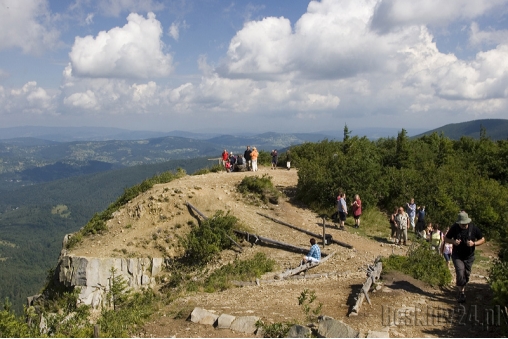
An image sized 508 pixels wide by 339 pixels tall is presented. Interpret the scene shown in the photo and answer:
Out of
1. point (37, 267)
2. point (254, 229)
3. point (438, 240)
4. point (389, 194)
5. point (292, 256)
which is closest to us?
point (438, 240)

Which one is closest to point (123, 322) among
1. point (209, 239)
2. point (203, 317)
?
point (203, 317)

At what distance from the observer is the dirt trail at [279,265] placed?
850cm

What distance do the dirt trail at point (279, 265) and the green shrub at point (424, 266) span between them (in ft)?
1.11

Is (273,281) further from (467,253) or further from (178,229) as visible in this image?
(178,229)

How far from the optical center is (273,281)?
41.6ft

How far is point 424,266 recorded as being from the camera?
35.6ft

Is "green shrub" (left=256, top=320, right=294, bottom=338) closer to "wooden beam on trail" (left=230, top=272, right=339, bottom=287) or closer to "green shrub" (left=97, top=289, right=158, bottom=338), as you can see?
"green shrub" (left=97, top=289, right=158, bottom=338)

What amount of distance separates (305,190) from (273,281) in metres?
10.0

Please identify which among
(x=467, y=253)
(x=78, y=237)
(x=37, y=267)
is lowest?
(x=37, y=267)

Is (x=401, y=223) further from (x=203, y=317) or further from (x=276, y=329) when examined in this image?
(x=203, y=317)

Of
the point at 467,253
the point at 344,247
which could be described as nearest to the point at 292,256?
the point at 344,247

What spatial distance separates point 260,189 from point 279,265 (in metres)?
7.24

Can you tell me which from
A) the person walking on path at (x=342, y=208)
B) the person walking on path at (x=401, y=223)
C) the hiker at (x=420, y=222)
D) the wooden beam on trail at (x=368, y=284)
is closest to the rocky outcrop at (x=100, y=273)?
the person walking on path at (x=342, y=208)

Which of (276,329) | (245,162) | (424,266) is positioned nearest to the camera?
(276,329)
